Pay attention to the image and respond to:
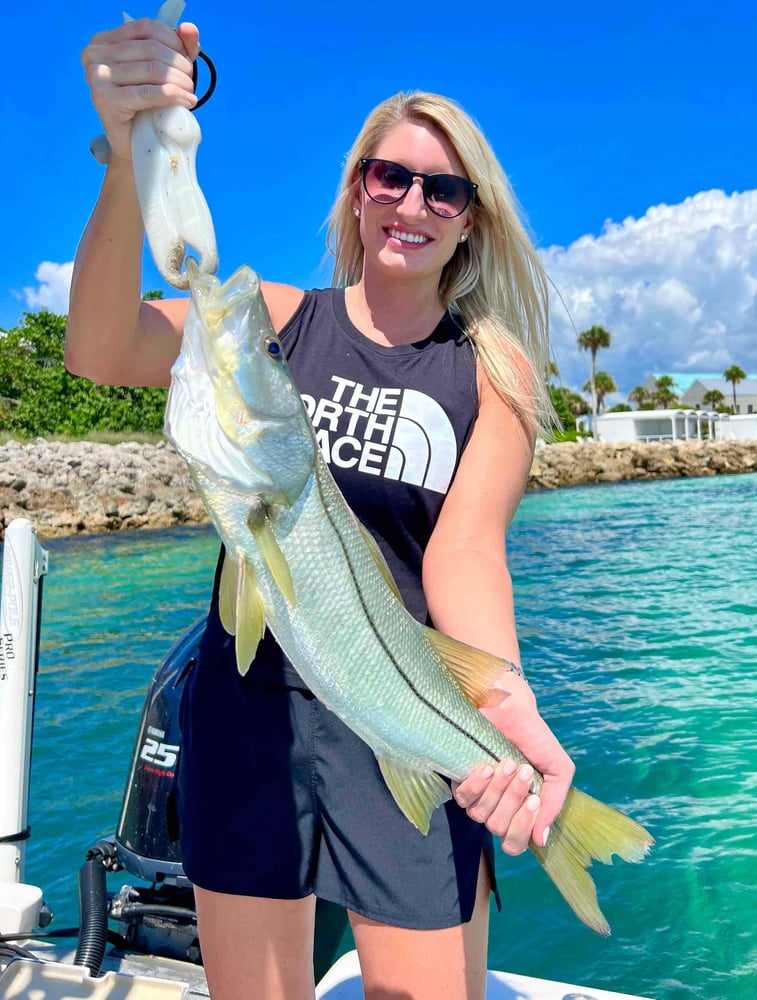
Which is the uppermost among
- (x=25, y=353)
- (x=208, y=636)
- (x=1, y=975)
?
Result: (x=25, y=353)

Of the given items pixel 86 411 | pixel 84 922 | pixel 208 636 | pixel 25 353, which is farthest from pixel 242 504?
pixel 25 353

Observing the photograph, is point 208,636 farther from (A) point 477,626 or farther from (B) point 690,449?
(B) point 690,449

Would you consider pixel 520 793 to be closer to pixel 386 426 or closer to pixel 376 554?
pixel 376 554

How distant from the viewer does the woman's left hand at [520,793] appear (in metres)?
1.98

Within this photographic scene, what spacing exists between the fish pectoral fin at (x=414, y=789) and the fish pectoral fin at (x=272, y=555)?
540mm

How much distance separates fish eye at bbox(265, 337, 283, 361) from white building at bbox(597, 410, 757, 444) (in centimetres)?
7097

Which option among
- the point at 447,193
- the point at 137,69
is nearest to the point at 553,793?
the point at 447,193

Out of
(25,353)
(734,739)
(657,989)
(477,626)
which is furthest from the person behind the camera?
(25,353)

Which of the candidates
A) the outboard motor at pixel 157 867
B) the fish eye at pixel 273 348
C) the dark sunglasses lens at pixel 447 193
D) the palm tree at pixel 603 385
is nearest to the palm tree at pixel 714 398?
→ the palm tree at pixel 603 385

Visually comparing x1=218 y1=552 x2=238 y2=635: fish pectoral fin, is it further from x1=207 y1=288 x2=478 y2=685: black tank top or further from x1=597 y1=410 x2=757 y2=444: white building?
x1=597 y1=410 x2=757 y2=444: white building

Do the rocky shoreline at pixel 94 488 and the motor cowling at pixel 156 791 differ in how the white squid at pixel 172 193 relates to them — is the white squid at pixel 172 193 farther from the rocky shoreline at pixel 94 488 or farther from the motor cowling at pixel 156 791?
the rocky shoreline at pixel 94 488

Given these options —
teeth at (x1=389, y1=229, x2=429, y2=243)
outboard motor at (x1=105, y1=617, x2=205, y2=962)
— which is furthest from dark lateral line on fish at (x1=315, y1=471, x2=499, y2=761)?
outboard motor at (x1=105, y1=617, x2=205, y2=962)

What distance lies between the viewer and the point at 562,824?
205 centimetres

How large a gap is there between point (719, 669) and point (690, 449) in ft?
→ 166
